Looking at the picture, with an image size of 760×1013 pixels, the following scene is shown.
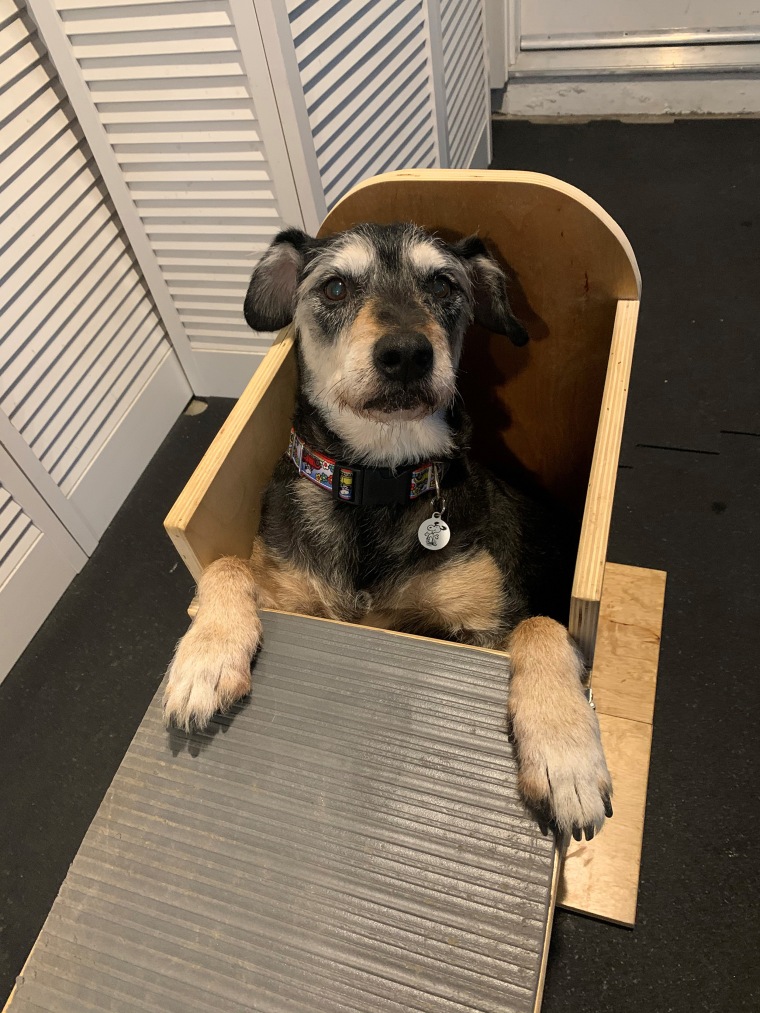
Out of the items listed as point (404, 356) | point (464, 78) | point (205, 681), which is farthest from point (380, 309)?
point (464, 78)

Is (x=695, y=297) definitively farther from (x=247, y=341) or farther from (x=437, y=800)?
(x=437, y=800)

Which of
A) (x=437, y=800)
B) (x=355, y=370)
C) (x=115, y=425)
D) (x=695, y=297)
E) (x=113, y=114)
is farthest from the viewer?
(x=695, y=297)

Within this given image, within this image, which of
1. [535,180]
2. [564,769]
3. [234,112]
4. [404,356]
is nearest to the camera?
[564,769]

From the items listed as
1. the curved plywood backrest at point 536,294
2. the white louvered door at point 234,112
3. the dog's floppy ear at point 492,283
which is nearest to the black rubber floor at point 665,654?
the curved plywood backrest at point 536,294

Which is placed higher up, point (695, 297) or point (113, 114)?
point (113, 114)

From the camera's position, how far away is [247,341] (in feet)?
9.30

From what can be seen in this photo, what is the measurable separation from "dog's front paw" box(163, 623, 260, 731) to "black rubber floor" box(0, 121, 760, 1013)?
116 cm

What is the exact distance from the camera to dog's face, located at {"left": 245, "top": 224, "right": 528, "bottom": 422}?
50.6 inches

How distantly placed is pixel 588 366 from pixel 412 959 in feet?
4.04

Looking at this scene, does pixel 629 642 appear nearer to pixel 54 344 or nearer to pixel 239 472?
pixel 239 472

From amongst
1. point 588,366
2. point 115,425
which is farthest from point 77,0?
point 588,366

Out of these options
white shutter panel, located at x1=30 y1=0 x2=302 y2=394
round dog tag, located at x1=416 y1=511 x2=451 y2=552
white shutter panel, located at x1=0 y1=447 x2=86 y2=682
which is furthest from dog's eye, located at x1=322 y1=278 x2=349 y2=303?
white shutter panel, located at x1=0 y1=447 x2=86 y2=682

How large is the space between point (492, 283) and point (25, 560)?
1.85 m

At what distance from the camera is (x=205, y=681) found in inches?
43.8
